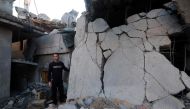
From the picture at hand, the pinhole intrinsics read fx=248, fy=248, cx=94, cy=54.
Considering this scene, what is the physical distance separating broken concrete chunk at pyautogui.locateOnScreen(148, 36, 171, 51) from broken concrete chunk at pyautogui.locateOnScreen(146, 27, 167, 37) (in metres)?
0.06

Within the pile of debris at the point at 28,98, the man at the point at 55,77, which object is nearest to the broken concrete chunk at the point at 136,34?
the man at the point at 55,77

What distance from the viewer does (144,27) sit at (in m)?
5.09

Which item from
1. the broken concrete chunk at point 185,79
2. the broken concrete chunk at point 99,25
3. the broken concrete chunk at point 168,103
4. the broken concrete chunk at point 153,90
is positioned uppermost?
the broken concrete chunk at point 99,25

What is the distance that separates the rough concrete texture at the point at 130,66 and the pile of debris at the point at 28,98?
146 centimetres

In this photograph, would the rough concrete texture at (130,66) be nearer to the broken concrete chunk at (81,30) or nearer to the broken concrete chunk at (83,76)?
the broken concrete chunk at (83,76)

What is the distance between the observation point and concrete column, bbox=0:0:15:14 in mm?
8102

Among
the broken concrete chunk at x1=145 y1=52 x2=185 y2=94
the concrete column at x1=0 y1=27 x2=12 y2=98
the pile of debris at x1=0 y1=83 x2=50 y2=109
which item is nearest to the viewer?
the broken concrete chunk at x1=145 y1=52 x2=185 y2=94

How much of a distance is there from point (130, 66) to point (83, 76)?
1.27m

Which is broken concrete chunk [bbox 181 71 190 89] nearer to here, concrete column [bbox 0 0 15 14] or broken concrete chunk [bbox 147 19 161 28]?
broken concrete chunk [bbox 147 19 161 28]

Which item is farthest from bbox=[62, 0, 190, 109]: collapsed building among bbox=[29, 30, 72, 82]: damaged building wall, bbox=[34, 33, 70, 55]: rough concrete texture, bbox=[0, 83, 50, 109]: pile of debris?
bbox=[34, 33, 70, 55]: rough concrete texture

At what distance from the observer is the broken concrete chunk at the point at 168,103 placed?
14.0 feet

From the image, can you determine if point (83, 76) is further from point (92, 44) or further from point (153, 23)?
point (153, 23)

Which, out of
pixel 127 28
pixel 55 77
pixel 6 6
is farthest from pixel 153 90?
pixel 6 6

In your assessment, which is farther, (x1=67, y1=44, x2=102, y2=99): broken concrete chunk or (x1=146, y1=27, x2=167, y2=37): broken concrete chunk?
(x1=67, y1=44, x2=102, y2=99): broken concrete chunk
